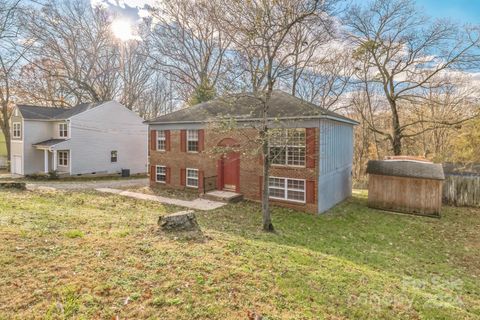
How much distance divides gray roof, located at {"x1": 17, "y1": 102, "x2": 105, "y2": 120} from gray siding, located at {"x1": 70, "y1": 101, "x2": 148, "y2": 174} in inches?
47.3

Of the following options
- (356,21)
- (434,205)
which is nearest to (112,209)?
(434,205)

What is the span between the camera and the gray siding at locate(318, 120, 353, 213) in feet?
44.8

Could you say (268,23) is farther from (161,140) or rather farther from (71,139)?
(71,139)

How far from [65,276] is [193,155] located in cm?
1266

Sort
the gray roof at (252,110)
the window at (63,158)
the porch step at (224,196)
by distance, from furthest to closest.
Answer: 1. the window at (63,158)
2. the porch step at (224,196)
3. the gray roof at (252,110)

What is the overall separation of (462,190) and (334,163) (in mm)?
8693

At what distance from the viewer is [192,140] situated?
17.2 m

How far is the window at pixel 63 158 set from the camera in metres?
25.3

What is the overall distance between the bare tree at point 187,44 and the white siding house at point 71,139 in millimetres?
7404

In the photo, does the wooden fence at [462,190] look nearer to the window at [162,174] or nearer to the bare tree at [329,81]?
the bare tree at [329,81]

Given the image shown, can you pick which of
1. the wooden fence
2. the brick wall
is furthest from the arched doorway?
the wooden fence

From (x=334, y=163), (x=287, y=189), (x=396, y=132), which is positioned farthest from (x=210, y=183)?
(x=396, y=132)

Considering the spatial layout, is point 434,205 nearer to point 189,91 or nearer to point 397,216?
point 397,216

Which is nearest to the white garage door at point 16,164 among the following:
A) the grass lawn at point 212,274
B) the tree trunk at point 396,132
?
the grass lawn at point 212,274
